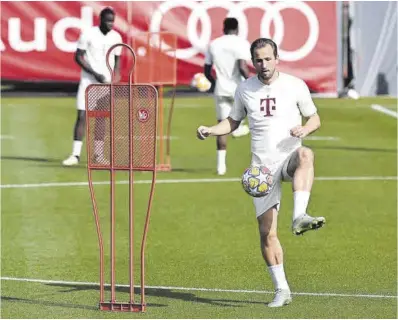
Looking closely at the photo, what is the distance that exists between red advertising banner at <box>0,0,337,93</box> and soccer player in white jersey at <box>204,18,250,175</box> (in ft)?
42.5

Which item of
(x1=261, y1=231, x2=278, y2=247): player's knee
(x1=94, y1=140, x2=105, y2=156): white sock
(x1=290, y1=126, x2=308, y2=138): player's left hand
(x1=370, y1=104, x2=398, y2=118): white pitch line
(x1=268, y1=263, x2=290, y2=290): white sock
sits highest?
(x1=290, y1=126, x2=308, y2=138): player's left hand

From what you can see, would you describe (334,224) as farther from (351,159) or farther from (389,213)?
(351,159)

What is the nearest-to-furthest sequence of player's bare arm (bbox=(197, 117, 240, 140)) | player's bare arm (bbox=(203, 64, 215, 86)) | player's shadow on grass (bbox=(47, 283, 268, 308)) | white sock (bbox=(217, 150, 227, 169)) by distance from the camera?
player's bare arm (bbox=(197, 117, 240, 140)), player's shadow on grass (bbox=(47, 283, 268, 308)), player's bare arm (bbox=(203, 64, 215, 86)), white sock (bbox=(217, 150, 227, 169))

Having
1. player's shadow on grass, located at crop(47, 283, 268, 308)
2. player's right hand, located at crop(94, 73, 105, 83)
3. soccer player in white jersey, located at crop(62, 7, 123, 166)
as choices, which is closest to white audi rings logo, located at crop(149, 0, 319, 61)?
soccer player in white jersey, located at crop(62, 7, 123, 166)

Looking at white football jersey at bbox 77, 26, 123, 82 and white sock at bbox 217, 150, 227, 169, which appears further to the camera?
white football jersey at bbox 77, 26, 123, 82

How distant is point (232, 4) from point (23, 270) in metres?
21.6

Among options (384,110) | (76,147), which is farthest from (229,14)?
(76,147)

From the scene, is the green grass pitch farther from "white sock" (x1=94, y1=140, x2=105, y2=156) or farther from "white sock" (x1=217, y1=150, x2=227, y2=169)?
"white sock" (x1=94, y1=140, x2=105, y2=156)

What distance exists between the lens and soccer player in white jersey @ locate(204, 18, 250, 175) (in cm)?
2283

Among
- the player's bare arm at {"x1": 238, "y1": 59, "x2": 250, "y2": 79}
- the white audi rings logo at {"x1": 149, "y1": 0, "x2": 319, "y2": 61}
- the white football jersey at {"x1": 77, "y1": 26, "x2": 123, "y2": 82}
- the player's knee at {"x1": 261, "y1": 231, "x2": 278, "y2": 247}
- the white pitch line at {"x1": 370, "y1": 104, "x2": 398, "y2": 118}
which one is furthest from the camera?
the white audi rings logo at {"x1": 149, "y1": 0, "x2": 319, "y2": 61}

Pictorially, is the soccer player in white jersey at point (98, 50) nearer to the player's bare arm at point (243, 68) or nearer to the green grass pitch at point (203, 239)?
the green grass pitch at point (203, 239)

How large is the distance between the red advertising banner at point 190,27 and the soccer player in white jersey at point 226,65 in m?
12.9

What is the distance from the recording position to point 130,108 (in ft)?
39.9

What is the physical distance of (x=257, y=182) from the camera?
1264 cm
